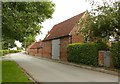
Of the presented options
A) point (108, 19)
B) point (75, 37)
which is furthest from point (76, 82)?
point (75, 37)

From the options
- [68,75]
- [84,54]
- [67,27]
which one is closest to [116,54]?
[68,75]

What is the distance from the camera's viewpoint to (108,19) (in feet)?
77.6

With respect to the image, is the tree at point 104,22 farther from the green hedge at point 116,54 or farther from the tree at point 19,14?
the tree at point 19,14

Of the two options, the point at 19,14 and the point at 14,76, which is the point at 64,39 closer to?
the point at 19,14

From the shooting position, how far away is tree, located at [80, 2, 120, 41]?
76.8 feet

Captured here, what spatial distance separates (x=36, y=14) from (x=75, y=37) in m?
14.5

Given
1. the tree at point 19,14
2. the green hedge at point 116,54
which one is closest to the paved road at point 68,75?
the green hedge at point 116,54

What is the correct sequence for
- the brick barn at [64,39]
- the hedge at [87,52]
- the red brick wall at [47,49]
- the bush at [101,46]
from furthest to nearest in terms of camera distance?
1. the red brick wall at [47,49]
2. the brick barn at [64,39]
3. the bush at [101,46]
4. the hedge at [87,52]

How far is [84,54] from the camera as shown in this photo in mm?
29109

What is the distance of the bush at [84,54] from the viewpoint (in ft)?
88.0

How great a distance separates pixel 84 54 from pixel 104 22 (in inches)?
237

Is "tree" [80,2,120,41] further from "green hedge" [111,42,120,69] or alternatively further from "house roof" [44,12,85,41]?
"house roof" [44,12,85,41]

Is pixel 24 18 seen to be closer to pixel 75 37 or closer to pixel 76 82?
pixel 76 82

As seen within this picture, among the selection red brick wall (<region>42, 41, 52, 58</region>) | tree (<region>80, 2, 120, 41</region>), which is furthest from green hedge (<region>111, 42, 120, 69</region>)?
red brick wall (<region>42, 41, 52, 58</region>)
